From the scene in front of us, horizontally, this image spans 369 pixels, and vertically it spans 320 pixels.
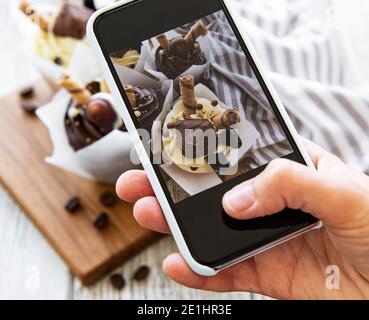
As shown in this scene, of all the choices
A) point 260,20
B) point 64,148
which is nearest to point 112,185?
point 64,148

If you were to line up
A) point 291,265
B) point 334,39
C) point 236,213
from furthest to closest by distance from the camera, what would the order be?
point 334,39 → point 291,265 → point 236,213

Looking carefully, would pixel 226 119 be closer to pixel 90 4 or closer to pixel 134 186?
pixel 134 186

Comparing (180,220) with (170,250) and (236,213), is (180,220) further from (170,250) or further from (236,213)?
(170,250)

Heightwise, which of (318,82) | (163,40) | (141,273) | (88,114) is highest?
(163,40)

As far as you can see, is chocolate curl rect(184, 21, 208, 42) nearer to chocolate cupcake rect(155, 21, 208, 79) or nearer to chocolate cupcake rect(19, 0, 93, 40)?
chocolate cupcake rect(155, 21, 208, 79)

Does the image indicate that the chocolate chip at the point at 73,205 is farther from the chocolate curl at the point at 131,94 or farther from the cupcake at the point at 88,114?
the chocolate curl at the point at 131,94

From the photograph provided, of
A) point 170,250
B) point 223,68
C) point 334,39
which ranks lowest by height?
point 170,250

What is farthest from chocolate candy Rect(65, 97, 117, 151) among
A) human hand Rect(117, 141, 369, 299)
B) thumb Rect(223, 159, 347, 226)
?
thumb Rect(223, 159, 347, 226)

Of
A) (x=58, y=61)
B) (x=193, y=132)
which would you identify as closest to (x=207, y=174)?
(x=193, y=132)
